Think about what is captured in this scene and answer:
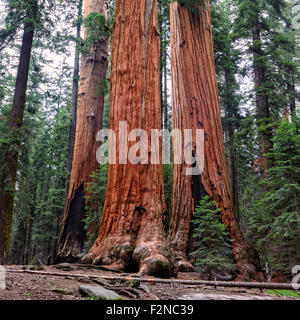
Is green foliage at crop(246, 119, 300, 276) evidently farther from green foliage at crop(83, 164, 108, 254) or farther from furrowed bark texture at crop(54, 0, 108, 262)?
furrowed bark texture at crop(54, 0, 108, 262)

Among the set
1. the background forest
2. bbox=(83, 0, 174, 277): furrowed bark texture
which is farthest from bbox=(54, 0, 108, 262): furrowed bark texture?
bbox=(83, 0, 174, 277): furrowed bark texture

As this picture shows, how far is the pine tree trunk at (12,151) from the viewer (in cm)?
744

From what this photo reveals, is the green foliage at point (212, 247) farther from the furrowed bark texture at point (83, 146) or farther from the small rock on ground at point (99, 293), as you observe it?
the furrowed bark texture at point (83, 146)

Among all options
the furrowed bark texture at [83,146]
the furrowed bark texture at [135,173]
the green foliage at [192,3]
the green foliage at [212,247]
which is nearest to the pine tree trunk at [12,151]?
the furrowed bark texture at [83,146]

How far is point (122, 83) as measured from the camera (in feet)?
19.5

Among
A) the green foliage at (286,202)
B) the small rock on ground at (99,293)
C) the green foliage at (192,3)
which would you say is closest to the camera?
the small rock on ground at (99,293)

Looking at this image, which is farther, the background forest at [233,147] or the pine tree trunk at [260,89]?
the pine tree trunk at [260,89]

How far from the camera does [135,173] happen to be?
5.27 meters

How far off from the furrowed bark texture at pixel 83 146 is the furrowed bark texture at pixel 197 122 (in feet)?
11.1

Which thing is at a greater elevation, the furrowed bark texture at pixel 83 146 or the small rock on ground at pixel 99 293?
the furrowed bark texture at pixel 83 146

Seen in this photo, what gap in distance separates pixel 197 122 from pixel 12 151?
5374 mm

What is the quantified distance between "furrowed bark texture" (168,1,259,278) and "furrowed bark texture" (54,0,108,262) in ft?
11.1
